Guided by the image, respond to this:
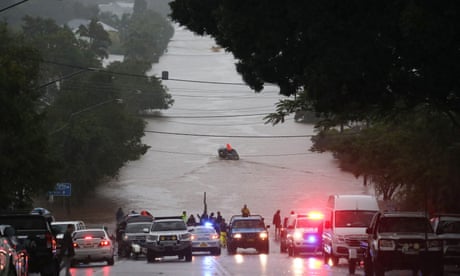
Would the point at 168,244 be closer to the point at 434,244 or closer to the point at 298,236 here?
the point at 298,236

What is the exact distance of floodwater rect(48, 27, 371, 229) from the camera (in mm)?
90812

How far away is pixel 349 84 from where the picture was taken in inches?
1018

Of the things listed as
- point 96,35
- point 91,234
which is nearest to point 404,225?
point 91,234

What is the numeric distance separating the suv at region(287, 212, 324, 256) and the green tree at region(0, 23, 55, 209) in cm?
1049

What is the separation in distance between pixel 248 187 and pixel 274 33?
74267 millimetres

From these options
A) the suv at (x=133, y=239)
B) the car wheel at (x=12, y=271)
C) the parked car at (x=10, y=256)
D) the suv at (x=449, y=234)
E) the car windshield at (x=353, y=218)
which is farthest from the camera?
the suv at (x=133, y=239)

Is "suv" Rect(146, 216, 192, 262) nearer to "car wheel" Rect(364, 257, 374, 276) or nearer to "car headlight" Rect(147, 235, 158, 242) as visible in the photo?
"car headlight" Rect(147, 235, 158, 242)

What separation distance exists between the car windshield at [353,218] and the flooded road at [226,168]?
47.6 m

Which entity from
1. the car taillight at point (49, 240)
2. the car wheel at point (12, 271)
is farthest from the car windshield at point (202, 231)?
the car wheel at point (12, 271)

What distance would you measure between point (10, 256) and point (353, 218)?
19.5 meters

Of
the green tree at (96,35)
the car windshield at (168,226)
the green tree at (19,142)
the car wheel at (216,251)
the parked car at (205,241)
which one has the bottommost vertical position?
the car wheel at (216,251)

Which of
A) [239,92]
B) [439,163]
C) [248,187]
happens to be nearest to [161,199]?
[248,187]

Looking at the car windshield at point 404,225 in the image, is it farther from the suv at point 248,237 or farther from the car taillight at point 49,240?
the suv at point 248,237

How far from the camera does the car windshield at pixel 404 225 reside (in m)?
28.5
